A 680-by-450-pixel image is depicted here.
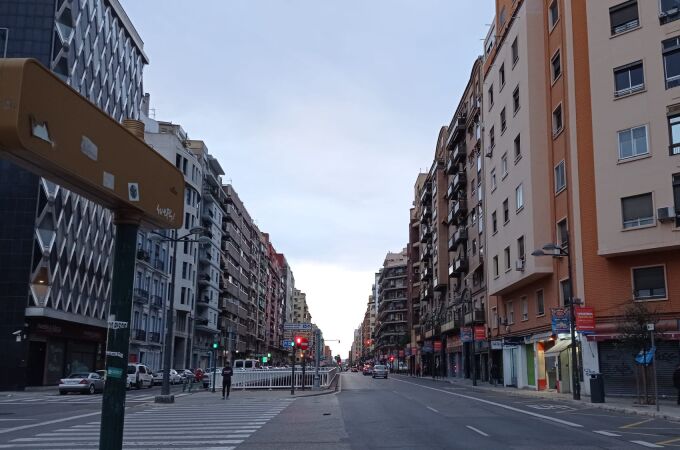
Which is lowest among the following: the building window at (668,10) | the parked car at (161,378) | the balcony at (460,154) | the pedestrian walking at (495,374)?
the parked car at (161,378)

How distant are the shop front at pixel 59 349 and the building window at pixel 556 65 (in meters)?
37.3

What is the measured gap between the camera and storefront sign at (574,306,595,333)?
98.5ft

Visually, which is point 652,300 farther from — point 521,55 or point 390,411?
point 521,55

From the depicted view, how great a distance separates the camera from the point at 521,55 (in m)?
41.8

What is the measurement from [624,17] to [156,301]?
54796mm

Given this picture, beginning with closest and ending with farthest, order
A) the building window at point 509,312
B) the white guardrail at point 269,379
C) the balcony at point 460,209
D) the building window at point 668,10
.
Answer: the building window at point 668,10, the white guardrail at point 269,379, the building window at point 509,312, the balcony at point 460,209

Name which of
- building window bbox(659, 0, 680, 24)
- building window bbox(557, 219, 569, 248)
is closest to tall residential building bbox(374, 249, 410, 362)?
building window bbox(557, 219, 569, 248)

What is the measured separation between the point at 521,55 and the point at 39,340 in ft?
124

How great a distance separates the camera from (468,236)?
62.7m

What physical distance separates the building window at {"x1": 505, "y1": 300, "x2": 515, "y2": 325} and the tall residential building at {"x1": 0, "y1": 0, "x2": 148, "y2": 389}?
27.5 m

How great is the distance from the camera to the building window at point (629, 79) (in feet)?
106

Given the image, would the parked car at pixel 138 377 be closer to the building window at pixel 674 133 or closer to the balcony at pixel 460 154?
the balcony at pixel 460 154

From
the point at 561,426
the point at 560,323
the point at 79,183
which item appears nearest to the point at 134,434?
the point at 561,426

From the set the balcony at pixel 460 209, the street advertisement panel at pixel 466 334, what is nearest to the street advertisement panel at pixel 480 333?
the street advertisement panel at pixel 466 334
